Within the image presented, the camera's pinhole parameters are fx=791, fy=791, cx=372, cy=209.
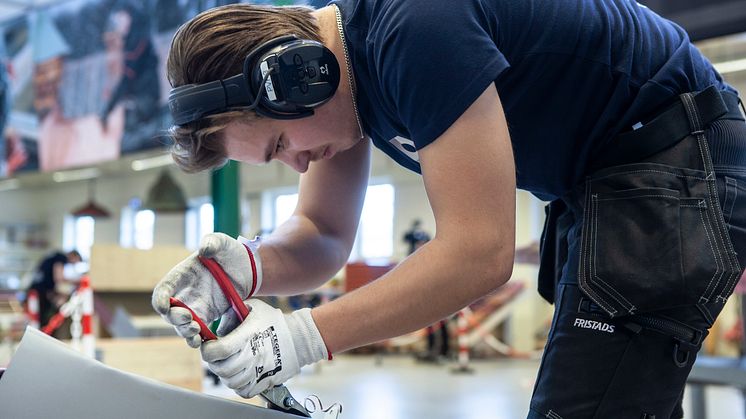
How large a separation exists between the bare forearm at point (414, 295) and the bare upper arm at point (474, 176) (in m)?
0.02

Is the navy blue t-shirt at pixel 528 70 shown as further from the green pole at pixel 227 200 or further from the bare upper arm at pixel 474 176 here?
the green pole at pixel 227 200

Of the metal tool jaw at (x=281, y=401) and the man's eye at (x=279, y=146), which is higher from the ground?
the man's eye at (x=279, y=146)

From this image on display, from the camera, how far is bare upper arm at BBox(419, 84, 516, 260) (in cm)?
92

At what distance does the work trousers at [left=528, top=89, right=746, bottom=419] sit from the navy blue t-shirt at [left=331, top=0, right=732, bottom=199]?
67 millimetres

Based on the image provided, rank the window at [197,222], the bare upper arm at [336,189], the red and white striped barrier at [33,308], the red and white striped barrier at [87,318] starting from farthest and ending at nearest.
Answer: the window at [197,222] → the red and white striped barrier at [33,308] → the red and white striped barrier at [87,318] → the bare upper arm at [336,189]

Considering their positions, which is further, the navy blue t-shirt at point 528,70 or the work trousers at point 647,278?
the work trousers at point 647,278

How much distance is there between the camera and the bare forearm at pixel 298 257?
4.07 ft

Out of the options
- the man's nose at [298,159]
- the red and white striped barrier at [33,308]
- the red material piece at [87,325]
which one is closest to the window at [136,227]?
the red and white striped barrier at [33,308]

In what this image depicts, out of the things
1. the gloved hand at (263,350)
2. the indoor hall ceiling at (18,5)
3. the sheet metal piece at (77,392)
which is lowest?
the indoor hall ceiling at (18,5)

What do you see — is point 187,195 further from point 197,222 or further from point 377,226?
point 377,226

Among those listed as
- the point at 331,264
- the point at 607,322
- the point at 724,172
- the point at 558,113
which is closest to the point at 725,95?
the point at 724,172

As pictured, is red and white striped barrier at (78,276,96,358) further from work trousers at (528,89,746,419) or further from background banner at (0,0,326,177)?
work trousers at (528,89,746,419)

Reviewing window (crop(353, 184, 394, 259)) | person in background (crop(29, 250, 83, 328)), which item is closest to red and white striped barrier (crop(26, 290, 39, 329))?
person in background (crop(29, 250, 83, 328))

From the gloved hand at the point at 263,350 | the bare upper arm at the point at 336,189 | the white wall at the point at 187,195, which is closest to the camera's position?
the gloved hand at the point at 263,350
